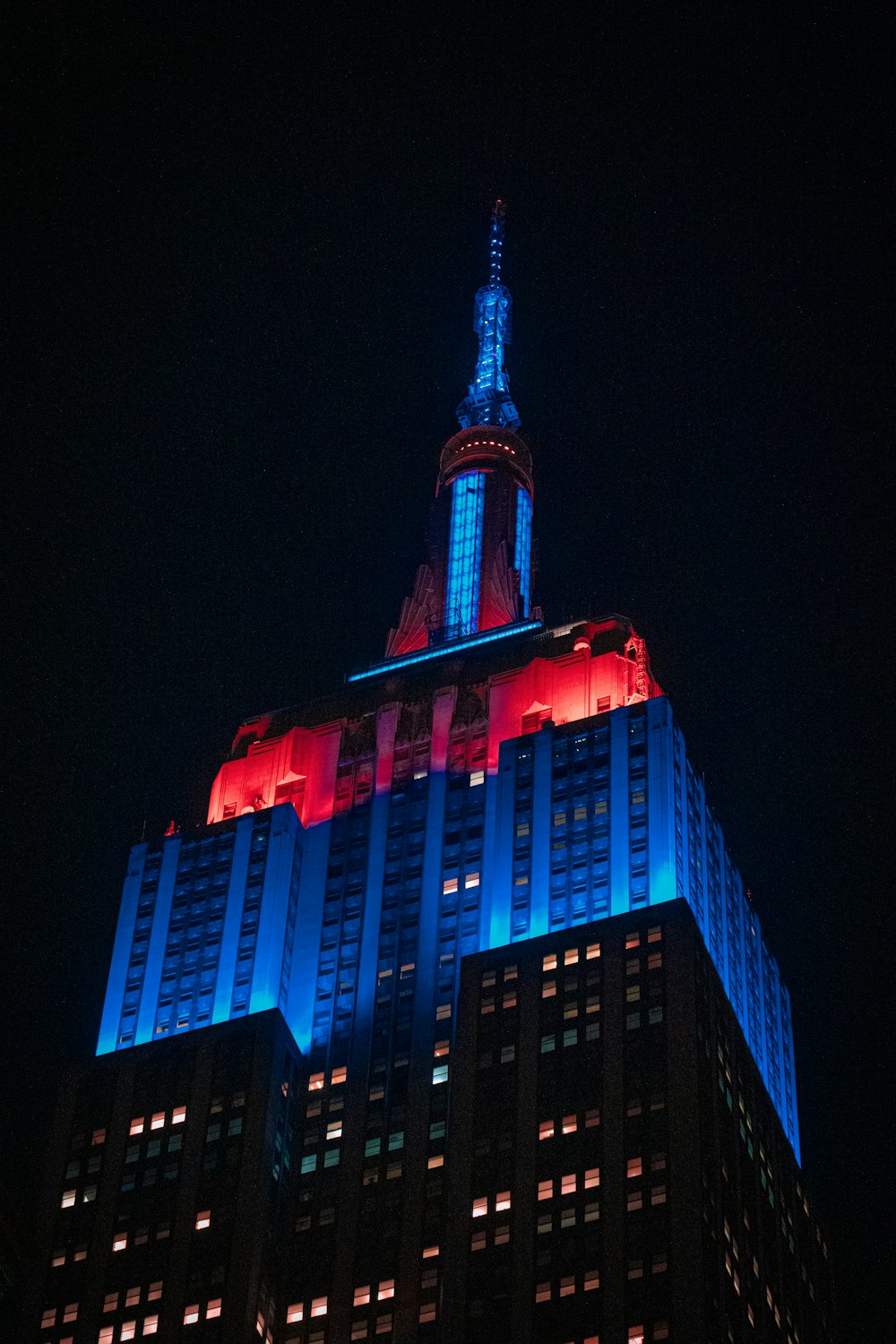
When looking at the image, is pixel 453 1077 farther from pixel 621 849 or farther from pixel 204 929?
pixel 204 929

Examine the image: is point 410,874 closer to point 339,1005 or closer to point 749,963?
point 339,1005

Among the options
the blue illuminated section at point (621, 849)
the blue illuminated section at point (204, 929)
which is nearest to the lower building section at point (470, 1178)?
the blue illuminated section at point (204, 929)

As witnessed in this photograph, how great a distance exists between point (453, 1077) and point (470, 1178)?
10.1m

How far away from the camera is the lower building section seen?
151m

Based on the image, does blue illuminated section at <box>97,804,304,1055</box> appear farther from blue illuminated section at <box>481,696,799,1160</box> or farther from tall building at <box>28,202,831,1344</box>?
blue illuminated section at <box>481,696,799,1160</box>

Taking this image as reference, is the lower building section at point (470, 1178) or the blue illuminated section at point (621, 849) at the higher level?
the blue illuminated section at point (621, 849)

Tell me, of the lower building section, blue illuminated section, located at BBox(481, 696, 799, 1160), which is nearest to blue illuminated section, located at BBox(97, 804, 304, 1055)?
the lower building section

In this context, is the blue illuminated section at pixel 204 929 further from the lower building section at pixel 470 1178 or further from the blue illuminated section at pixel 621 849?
the blue illuminated section at pixel 621 849

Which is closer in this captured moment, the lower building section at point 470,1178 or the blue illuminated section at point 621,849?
the lower building section at point 470,1178

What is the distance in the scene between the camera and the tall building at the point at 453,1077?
505 ft

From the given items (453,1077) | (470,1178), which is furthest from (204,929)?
(470,1178)

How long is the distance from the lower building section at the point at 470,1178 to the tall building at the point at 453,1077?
239 mm

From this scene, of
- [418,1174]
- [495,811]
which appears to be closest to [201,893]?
[495,811]

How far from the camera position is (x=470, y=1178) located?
159125mm
